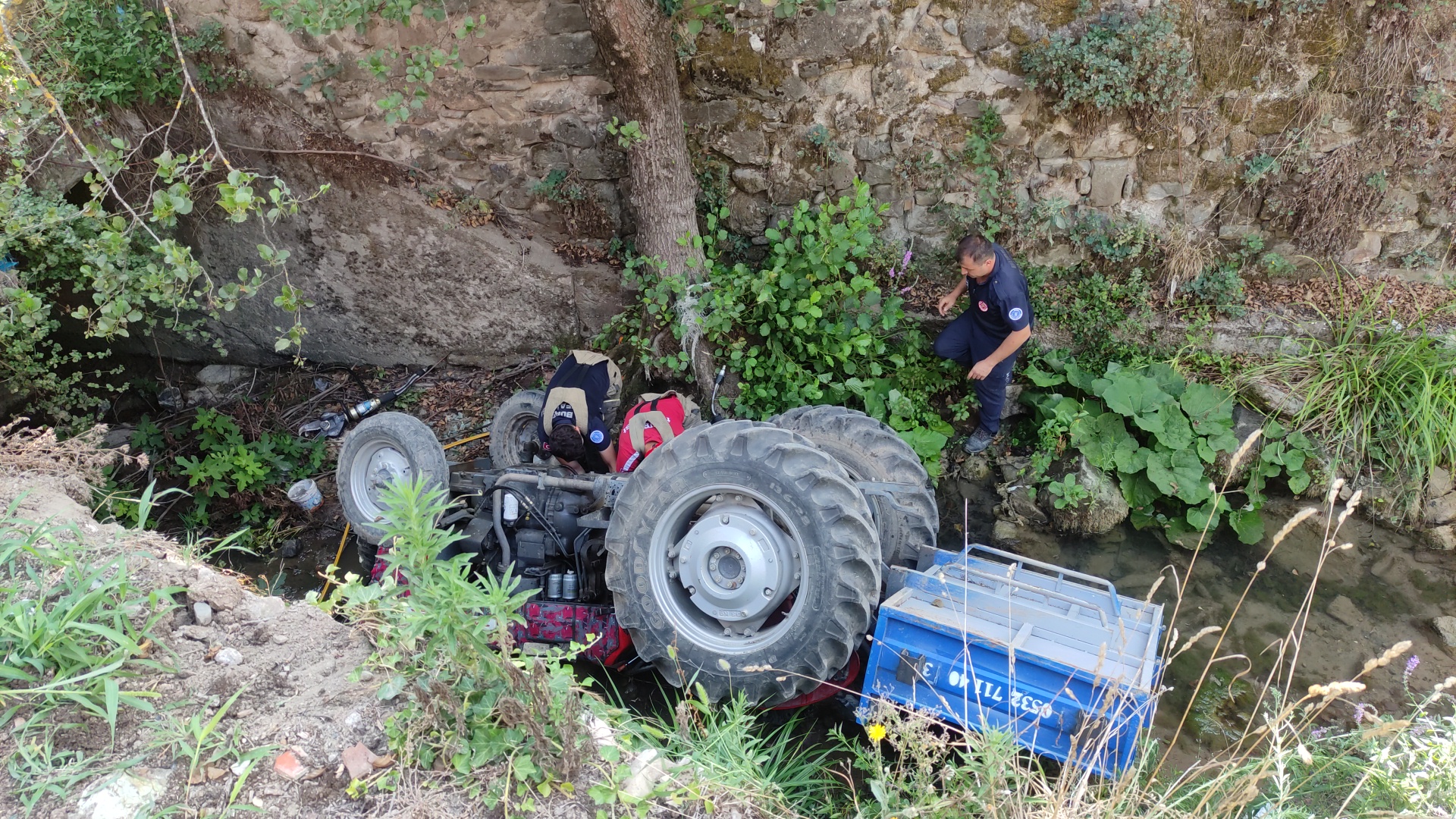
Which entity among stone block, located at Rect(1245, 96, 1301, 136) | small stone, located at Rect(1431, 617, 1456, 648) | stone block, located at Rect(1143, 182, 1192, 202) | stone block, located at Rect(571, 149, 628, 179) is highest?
stone block, located at Rect(1245, 96, 1301, 136)

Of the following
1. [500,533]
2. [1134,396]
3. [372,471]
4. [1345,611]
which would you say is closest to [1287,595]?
[1345,611]

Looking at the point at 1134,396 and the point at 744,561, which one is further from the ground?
the point at 1134,396

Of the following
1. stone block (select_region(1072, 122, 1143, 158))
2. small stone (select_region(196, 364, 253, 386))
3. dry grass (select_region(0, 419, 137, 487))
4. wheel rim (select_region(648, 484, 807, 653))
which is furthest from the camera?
small stone (select_region(196, 364, 253, 386))

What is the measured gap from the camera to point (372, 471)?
4496 mm

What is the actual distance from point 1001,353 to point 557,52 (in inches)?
140

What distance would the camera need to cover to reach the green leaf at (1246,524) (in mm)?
4688

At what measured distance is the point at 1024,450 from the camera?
5379 mm

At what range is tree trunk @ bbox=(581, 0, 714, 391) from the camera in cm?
464

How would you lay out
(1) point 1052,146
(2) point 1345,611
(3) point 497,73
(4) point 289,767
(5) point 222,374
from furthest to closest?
(5) point 222,374
(3) point 497,73
(1) point 1052,146
(2) point 1345,611
(4) point 289,767

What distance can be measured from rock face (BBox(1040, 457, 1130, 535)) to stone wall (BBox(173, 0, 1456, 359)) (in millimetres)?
1586

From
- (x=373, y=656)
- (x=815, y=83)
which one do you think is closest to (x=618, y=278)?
(x=815, y=83)

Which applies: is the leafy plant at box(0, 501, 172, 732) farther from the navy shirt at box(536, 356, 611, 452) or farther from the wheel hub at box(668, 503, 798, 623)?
the navy shirt at box(536, 356, 611, 452)

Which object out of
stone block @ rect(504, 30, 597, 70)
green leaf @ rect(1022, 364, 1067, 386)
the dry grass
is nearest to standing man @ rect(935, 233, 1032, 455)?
green leaf @ rect(1022, 364, 1067, 386)

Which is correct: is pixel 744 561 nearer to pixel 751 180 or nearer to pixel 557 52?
pixel 751 180
